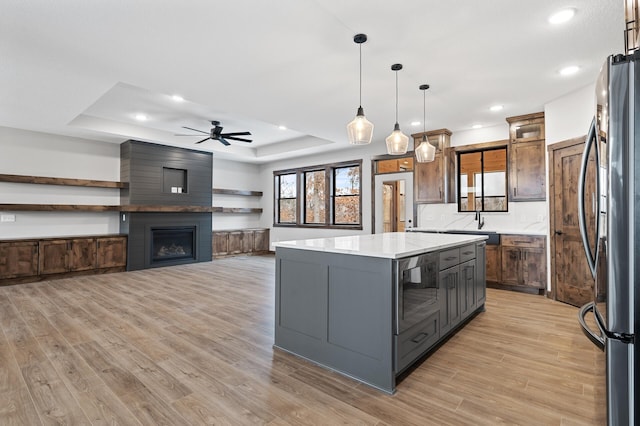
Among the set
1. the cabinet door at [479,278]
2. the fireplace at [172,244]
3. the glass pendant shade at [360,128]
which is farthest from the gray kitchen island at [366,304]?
the fireplace at [172,244]

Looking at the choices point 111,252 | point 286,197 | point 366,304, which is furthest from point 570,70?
point 111,252

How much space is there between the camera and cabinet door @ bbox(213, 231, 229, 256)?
8.49 metres

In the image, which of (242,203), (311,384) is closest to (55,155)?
(242,203)

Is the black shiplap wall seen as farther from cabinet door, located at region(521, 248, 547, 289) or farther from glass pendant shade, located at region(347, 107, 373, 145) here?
cabinet door, located at region(521, 248, 547, 289)

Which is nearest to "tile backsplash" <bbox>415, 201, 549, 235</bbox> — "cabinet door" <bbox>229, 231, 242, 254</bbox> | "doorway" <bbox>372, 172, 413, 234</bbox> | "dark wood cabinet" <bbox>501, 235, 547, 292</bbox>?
"dark wood cabinet" <bbox>501, 235, 547, 292</bbox>

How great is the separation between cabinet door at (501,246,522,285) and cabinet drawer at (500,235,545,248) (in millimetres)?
78

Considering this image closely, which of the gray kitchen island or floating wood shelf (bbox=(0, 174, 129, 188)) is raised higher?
floating wood shelf (bbox=(0, 174, 129, 188))

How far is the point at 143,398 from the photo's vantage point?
2049mm

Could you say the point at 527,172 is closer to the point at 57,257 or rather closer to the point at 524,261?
the point at 524,261

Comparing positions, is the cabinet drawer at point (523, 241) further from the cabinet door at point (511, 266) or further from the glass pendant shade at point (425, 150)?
the glass pendant shade at point (425, 150)

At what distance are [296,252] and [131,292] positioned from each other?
3508mm

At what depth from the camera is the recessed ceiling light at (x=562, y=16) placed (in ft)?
8.50

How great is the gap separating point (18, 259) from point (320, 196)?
609 cm

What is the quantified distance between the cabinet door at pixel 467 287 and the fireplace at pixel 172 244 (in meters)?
6.33
